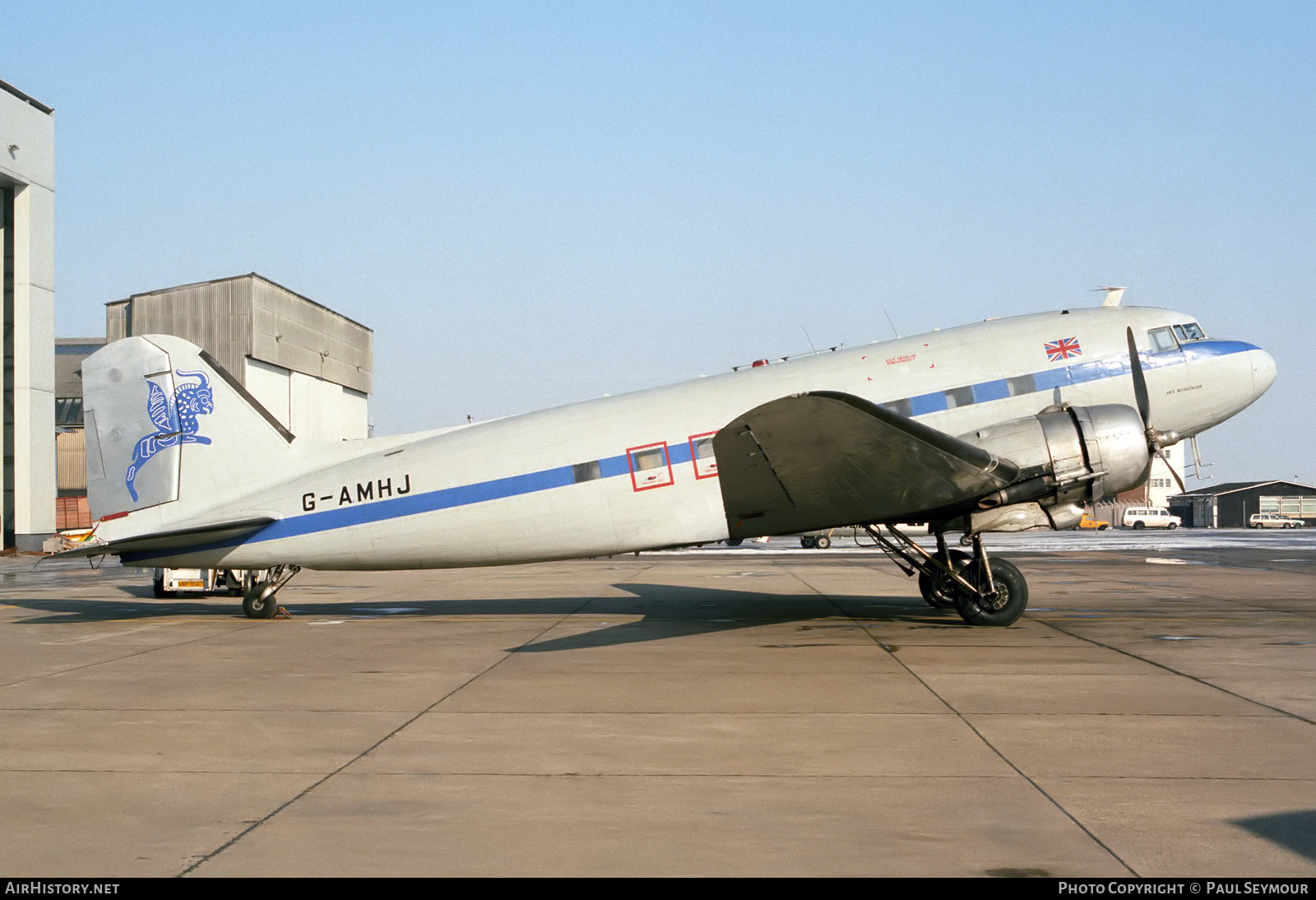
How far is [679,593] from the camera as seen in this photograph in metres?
23.0

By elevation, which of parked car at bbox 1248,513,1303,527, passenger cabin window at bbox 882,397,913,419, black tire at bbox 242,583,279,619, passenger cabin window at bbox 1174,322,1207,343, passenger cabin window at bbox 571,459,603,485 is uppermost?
passenger cabin window at bbox 1174,322,1207,343

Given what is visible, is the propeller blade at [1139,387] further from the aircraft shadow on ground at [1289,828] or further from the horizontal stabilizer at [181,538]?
the horizontal stabilizer at [181,538]

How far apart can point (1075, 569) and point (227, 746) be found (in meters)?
26.6

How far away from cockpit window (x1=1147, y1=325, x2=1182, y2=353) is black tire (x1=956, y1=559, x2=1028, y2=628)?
13.8ft

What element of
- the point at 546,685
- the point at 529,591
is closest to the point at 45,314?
the point at 529,591

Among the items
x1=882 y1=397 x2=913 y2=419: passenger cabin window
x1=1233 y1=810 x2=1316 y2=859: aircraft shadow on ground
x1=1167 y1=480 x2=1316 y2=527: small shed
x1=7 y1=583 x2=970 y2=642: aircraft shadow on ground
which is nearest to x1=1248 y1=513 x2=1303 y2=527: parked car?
x1=1167 y1=480 x2=1316 y2=527: small shed

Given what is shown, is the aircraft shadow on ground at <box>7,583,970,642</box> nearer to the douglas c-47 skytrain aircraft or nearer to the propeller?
the douglas c-47 skytrain aircraft

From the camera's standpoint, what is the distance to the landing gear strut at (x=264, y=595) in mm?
17156

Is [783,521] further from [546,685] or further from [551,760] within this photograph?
[551,760]

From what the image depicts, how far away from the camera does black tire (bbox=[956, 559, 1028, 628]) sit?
15.2m

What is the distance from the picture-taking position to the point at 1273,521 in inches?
3649

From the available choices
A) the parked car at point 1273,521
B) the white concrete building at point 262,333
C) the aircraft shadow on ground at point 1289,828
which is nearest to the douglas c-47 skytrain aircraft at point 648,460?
the aircraft shadow on ground at point 1289,828

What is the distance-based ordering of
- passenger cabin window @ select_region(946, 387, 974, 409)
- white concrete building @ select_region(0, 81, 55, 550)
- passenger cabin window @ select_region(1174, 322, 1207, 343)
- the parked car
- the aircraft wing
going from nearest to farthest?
the aircraft wing → passenger cabin window @ select_region(946, 387, 974, 409) → passenger cabin window @ select_region(1174, 322, 1207, 343) → white concrete building @ select_region(0, 81, 55, 550) → the parked car

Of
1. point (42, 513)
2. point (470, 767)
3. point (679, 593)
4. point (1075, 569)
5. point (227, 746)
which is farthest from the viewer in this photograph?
point (42, 513)
